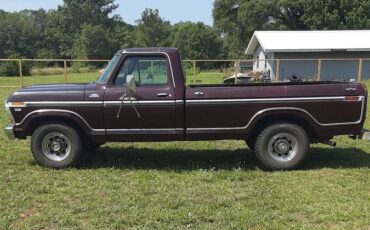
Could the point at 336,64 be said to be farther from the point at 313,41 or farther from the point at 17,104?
the point at 17,104

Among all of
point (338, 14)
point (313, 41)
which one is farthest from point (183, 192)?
point (338, 14)

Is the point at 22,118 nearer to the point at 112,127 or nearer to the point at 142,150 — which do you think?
the point at 112,127

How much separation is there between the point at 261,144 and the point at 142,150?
8.33 feet

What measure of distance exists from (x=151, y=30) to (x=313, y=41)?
54949mm

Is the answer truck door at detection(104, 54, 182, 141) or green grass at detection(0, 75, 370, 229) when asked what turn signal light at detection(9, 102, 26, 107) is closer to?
green grass at detection(0, 75, 370, 229)

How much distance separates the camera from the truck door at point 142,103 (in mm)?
7152

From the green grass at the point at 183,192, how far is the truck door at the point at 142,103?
612mm

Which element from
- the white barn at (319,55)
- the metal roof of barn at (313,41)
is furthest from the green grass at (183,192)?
the metal roof of barn at (313,41)

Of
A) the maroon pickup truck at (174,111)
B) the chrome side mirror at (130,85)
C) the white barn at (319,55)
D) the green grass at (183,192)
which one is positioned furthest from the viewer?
the white barn at (319,55)

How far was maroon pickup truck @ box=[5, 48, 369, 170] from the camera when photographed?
281 inches

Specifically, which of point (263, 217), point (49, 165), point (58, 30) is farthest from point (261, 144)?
point (58, 30)

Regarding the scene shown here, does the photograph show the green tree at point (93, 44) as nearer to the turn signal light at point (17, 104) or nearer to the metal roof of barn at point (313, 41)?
the metal roof of barn at point (313, 41)

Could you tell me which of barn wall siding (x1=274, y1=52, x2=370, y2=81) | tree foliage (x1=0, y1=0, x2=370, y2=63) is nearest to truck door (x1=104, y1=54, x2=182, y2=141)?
barn wall siding (x1=274, y1=52, x2=370, y2=81)

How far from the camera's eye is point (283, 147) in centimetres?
738
